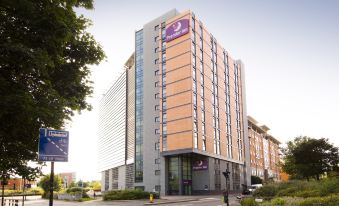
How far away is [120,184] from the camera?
266ft

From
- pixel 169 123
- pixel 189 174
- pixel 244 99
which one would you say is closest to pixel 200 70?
pixel 169 123

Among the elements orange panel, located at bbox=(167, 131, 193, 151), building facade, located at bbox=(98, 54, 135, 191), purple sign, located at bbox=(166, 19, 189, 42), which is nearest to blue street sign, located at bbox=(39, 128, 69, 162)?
orange panel, located at bbox=(167, 131, 193, 151)

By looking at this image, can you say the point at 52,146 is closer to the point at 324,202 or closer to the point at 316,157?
the point at 324,202

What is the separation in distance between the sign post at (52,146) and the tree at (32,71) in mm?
1886

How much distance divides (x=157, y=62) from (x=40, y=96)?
53.7 meters

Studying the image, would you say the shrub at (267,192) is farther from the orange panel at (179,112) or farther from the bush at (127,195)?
the orange panel at (179,112)

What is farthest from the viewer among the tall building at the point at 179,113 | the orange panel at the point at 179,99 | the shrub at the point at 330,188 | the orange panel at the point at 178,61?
the orange panel at the point at 178,61

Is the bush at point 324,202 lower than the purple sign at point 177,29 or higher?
lower

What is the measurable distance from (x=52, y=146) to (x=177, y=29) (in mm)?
55325

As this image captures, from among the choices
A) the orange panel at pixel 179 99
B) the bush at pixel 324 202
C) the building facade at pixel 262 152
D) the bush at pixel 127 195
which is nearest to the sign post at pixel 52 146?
the bush at pixel 324 202

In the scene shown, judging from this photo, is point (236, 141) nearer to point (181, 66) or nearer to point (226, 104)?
point (226, 104)

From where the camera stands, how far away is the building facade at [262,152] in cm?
9788

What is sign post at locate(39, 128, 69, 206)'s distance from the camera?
10.3 metres

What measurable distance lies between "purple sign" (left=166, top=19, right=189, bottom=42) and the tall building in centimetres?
19
